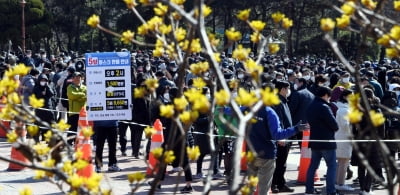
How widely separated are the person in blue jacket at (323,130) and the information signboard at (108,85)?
3.50 meters

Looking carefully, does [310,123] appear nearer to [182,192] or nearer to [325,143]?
[325,143]

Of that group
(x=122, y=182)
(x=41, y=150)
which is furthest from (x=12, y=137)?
(x=122, y=182)

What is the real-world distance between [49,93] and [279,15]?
12786 mm

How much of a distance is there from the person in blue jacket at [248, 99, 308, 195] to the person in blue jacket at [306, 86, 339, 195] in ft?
2.23

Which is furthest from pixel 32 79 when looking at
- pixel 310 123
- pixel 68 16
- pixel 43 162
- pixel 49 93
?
pixel 68 16

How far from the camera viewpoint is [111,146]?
13906 mm

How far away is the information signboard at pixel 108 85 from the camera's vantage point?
44.0 ft

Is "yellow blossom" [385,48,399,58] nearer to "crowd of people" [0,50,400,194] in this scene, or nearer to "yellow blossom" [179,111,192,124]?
"yellow blossom" [179,111,192,124]

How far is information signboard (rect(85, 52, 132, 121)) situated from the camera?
13.4 meters

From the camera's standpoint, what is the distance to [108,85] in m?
13.6

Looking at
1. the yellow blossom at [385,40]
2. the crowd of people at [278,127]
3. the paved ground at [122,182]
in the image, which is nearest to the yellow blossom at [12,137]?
the yellow blossom at [385,40]

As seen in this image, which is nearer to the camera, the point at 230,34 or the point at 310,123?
the point at 230,34

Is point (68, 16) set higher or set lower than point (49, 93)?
higher

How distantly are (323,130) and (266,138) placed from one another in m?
1.30
